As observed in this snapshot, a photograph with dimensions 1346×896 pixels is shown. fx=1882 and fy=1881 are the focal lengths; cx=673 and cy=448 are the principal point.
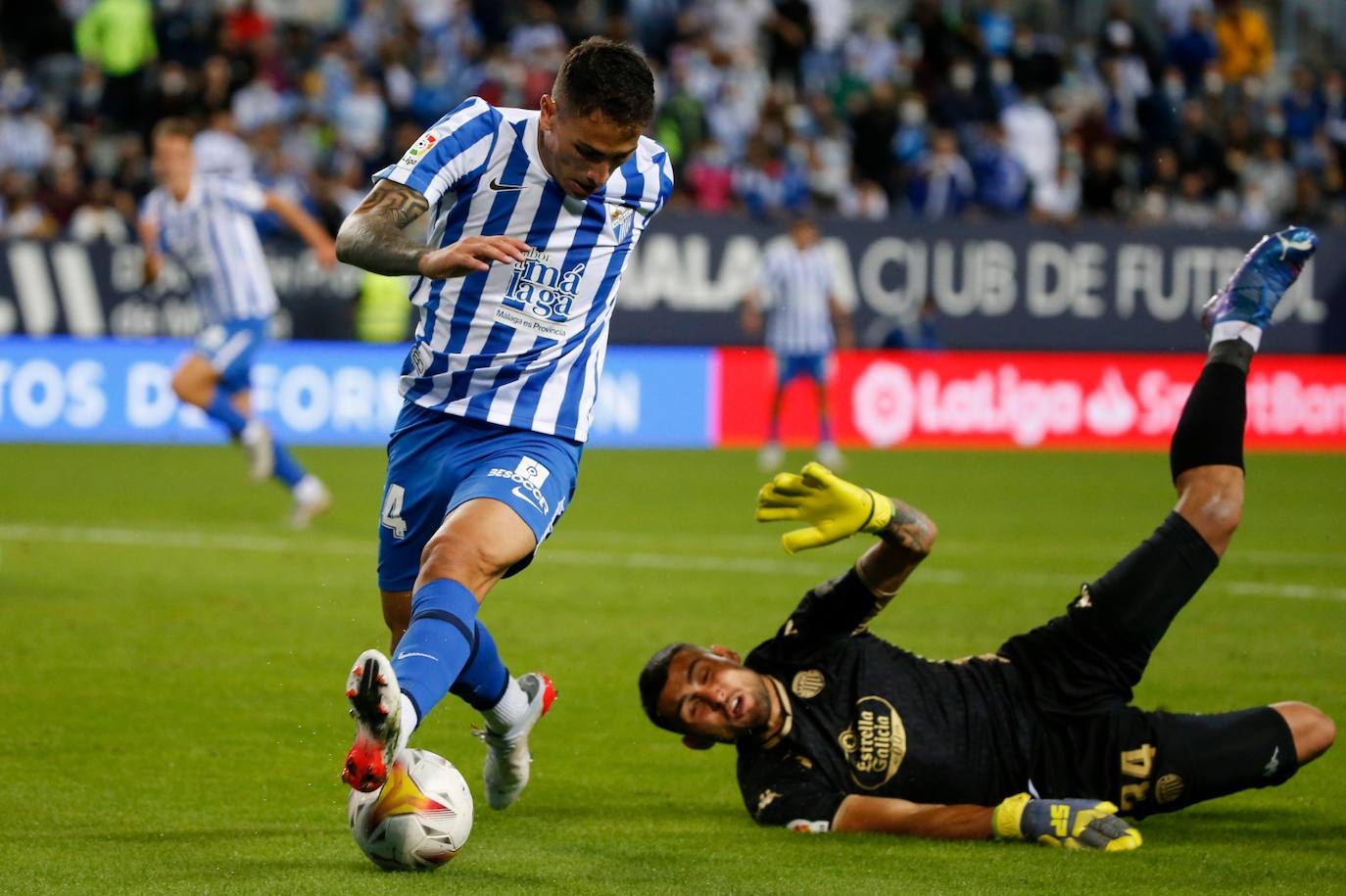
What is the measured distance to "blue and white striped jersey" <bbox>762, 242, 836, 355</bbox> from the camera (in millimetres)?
17859

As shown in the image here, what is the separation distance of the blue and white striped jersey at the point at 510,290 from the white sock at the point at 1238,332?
199 cm

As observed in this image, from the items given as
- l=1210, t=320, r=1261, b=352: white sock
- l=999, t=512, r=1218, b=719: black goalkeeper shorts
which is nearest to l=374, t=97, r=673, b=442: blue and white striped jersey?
l=999, t=512, r=1218, b=719: black goalkeeper shorts

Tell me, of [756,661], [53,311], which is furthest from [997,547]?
[53,311]

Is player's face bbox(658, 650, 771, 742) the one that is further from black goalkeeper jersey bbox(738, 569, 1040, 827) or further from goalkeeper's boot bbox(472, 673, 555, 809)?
goalkeeper's boot bbox(472, 673, 555, 809)

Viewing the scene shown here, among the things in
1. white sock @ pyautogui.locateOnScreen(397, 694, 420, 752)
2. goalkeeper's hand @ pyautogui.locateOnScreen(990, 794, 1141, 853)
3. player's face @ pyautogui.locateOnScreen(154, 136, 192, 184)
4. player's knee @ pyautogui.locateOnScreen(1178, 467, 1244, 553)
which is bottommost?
goalkeeper's hand @ pyautogui.locateOnScreen(990, 794, 1141, 853)

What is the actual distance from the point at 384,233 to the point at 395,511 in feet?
2.67

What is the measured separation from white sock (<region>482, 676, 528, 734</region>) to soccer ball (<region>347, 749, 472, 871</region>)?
0.66 metres

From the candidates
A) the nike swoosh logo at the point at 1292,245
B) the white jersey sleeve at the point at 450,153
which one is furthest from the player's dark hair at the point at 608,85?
the nike swoosh logo at the point at 1292,245

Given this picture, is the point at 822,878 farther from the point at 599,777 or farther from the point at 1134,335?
the point at 1134,335

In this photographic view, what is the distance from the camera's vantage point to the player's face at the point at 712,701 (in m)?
4.89

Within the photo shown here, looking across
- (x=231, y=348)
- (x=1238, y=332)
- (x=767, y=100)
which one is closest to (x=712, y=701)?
(x=1238, y=332)

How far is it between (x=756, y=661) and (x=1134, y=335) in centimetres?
1795

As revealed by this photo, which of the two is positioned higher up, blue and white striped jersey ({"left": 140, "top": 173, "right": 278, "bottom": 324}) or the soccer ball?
blue and white striped jersey ({"left": 140, "top": 173, "right": 278, "bottom": 324})

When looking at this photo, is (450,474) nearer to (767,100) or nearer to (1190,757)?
(1190,757)
